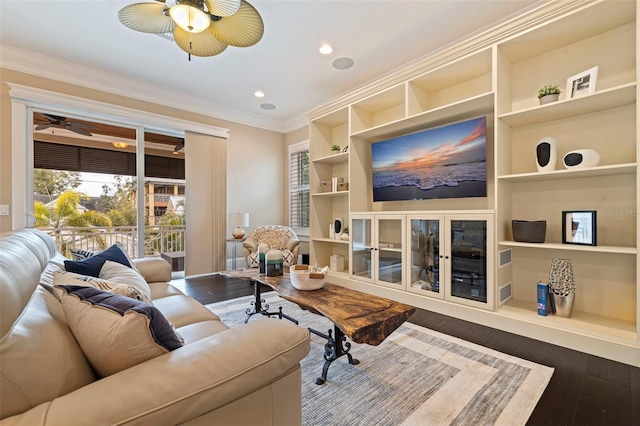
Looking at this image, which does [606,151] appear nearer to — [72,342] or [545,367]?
[545,367]

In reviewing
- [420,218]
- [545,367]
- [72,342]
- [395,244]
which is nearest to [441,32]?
[420,218]

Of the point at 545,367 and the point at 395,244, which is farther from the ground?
the point at 395,244

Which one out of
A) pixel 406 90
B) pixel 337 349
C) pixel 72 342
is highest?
pixel 406 90

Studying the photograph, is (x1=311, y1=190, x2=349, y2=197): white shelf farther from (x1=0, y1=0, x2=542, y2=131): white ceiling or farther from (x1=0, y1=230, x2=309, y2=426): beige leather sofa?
(x1=0, y1=230, x2=309, y2=426): beige leather sofa

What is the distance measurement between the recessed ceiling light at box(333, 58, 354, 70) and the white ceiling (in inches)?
2.7

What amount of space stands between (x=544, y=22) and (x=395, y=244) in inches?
92.3

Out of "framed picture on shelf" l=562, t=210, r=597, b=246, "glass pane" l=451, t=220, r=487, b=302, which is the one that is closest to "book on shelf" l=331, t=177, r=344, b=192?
"glass pane" l=451, t=220, r=487, b=302

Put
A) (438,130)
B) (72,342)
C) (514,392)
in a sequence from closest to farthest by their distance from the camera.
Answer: (72,342) → (514,392) → (438,130)

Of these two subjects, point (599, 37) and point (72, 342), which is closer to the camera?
point (72, 342)

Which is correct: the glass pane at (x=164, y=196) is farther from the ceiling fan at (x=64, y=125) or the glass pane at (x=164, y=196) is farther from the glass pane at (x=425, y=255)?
the glass pane at (x=425, y=255)

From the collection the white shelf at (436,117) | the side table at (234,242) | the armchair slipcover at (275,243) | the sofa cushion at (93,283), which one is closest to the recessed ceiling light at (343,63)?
the white shelf at (436,117)

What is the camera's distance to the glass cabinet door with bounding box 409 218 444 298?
9.61 feet

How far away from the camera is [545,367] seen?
1.86 m

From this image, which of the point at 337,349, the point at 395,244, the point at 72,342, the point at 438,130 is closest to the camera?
the point at 72,342
